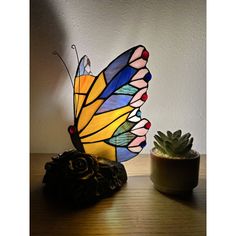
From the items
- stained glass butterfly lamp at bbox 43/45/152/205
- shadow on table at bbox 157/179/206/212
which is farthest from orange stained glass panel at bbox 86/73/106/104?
shadow on table at bbox 157/179/206/212

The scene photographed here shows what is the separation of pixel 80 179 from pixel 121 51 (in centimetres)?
33

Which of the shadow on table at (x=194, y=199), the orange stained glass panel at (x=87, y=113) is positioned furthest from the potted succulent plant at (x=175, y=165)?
the orange stained glass panel at (x=87, y=113)

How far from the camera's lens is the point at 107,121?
499 mm

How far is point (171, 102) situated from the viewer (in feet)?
2.19

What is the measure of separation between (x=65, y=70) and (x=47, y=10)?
0.46ft

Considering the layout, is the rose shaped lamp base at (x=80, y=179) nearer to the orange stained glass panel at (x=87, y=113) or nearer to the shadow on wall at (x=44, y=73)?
the orange stained glass panel at (x=87, y=113)

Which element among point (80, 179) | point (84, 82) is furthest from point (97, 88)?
point (80, 179)

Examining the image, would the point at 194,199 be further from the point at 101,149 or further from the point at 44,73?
the point at 44,73

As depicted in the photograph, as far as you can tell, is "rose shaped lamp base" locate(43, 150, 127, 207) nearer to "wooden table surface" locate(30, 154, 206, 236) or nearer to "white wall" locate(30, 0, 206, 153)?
"wooden table surface" locate(30, 154, 206, 236)

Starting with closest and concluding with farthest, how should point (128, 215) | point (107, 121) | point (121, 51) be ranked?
1. point (128, 215)
2. point (107, 121)
3. point (121, 51)

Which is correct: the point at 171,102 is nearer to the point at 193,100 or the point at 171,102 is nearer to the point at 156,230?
the point at 193,100

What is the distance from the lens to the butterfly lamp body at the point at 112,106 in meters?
0.47
